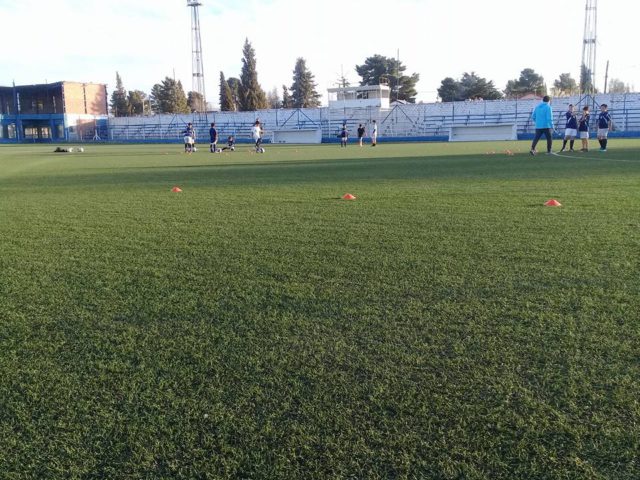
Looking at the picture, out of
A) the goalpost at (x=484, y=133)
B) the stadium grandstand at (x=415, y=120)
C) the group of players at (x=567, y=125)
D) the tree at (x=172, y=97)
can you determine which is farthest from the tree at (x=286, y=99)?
the group of players at (x=567, y=125)

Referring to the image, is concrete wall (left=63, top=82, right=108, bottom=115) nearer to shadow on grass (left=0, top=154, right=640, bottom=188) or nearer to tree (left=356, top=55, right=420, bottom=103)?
tree (left=356, top=55, right=420, bottom=103)

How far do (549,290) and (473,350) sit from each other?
4.10 ft

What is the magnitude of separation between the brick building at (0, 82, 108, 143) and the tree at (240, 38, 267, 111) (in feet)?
65.0

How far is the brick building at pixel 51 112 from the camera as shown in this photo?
222 feet

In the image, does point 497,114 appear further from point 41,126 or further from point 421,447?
point 41,126

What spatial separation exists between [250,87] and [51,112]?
27.7 meters

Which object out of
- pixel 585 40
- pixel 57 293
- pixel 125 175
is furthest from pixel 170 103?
pixel 57 293

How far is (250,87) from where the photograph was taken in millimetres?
77500

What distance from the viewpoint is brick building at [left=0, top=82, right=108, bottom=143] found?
67.6 m

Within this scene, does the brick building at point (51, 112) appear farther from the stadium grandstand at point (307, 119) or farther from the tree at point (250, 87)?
the tree at point (250, 87)

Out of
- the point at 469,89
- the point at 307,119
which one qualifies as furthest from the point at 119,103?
the point at 469,89

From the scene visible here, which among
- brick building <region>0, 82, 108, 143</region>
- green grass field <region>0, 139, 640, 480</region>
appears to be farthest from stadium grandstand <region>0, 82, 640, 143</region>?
green grass field <region>0, 139, 640, 480</region>

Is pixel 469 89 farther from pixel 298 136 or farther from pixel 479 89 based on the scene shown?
pixel 298 136

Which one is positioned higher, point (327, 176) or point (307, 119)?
point (307, 119)
